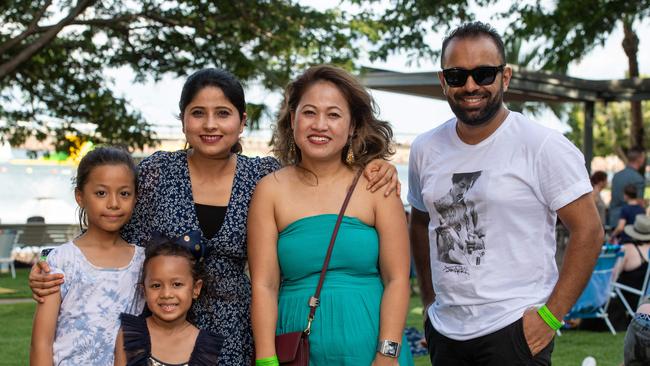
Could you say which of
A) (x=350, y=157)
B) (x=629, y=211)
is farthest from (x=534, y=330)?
(x=629, y=211)

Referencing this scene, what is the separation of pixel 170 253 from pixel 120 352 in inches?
17.2

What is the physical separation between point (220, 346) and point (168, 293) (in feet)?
0.97

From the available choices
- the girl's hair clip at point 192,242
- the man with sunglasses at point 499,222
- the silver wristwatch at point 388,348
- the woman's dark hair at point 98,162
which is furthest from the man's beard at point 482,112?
the woman's dark hair at point 98,162

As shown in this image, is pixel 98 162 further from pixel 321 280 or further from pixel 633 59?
pixel 633 59

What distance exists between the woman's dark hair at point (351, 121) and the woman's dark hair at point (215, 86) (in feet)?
0.64

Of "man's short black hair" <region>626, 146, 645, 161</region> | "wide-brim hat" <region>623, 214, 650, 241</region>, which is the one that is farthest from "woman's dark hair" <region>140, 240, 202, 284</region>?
"man's short black hair" <region>626, 146, 645, 161</region>

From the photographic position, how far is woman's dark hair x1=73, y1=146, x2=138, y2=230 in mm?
3947

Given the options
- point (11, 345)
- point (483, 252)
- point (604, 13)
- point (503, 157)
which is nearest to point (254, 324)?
point (483, 252)

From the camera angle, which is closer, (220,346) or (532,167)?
(532,167)

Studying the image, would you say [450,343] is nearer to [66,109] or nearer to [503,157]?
[503,157]

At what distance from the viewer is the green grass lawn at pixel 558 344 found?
29.9ft

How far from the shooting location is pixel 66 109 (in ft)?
46.9

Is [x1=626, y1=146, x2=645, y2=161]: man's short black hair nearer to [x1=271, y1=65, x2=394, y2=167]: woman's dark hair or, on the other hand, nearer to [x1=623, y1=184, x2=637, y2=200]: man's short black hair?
[x1=623, y1=184, x2=637, y2=200]: man's short black hair

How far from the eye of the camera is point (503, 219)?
3523mm
